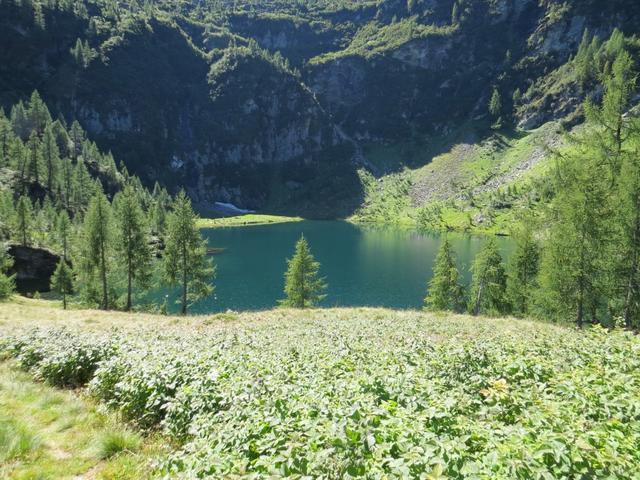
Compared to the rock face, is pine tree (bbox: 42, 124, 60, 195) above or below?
above

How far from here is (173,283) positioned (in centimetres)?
4425

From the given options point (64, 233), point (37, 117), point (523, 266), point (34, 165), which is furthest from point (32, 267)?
point (37, 117)

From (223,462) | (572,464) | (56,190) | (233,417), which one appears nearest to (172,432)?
(233,417)

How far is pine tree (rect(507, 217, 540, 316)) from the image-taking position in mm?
44531

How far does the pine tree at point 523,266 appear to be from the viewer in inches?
1753

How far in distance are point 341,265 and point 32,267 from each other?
231ft

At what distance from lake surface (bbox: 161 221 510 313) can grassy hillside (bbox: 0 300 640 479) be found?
49.8 meters

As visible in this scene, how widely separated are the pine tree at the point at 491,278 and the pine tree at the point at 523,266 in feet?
6.41

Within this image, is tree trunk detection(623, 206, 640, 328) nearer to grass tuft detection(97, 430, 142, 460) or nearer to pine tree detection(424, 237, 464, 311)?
pine tree detection(424, 237, 464, 311)

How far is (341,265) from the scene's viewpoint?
332 feet

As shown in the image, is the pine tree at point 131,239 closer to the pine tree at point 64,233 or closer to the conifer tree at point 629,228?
the pine tree at point 64,233

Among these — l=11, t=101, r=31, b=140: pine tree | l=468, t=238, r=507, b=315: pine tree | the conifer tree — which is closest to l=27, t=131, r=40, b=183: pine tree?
l=11, t=101, r=31, b=140: pine tree

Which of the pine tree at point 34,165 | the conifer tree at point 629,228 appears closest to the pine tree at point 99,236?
the conifer tree at point 629,228

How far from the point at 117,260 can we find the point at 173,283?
7.72 m
